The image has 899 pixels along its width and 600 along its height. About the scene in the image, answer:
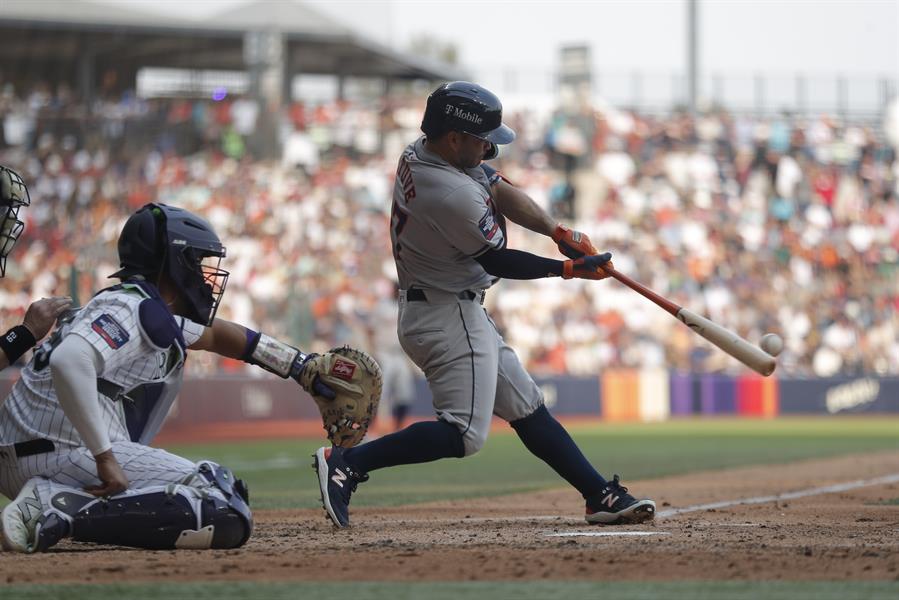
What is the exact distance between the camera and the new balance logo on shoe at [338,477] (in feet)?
19.5

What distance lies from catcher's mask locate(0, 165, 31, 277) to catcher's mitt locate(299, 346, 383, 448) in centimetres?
137

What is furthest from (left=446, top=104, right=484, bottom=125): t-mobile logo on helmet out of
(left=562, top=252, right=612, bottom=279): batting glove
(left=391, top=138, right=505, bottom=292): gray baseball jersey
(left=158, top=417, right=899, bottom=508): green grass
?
(left=158, top=417, right=899, bottom=508): green grass

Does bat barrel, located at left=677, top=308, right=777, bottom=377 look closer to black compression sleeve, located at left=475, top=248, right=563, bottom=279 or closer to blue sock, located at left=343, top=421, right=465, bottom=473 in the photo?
black compression sleeve, located at left=475, top=248, right=563, bottom=279

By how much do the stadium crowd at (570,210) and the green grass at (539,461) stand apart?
105 inches

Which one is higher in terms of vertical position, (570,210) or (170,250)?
(570,210)

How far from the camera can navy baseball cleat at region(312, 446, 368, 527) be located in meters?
5.90

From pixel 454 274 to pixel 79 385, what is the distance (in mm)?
1951

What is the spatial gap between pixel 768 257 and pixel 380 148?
7.75 metres

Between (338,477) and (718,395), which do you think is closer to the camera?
(338,477)

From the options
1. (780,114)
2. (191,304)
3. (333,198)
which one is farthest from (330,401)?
(780,114)

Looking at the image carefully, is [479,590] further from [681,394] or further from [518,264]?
[681,394]

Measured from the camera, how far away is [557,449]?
6211 millimetres

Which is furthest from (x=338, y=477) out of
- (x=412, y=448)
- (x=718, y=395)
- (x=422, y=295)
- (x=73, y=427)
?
(x=718, y=395)

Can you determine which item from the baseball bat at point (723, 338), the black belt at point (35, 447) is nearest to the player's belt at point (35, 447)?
the black belt at point (35, 447)
